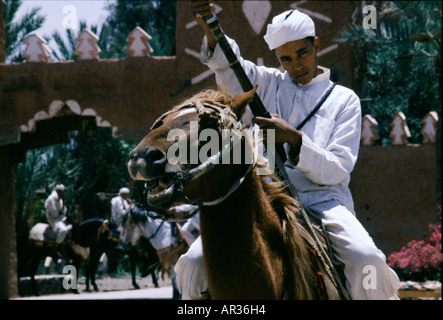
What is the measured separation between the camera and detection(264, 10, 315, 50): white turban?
146 inches

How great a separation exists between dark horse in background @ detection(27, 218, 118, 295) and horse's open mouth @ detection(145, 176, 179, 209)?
50.4ft

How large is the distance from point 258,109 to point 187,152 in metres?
0.62

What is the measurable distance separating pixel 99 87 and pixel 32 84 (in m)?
1.30

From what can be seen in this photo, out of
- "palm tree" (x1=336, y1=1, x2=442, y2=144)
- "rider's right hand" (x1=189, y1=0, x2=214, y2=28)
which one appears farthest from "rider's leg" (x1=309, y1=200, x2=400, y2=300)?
"palm tree" (x1=336, y1=1, x2=442, y2=144)

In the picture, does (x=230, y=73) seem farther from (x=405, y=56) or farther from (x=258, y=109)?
(x=405, y=56)

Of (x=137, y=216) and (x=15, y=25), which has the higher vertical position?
(x=15, y=25)

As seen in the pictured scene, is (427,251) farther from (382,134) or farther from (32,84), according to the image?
(382,134)

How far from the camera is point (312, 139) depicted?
370cm

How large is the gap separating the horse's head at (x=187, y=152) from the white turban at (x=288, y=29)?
75cm

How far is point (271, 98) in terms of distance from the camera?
154 inches

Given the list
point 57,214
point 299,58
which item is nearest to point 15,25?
point 57,214

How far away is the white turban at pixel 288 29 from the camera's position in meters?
3.70
